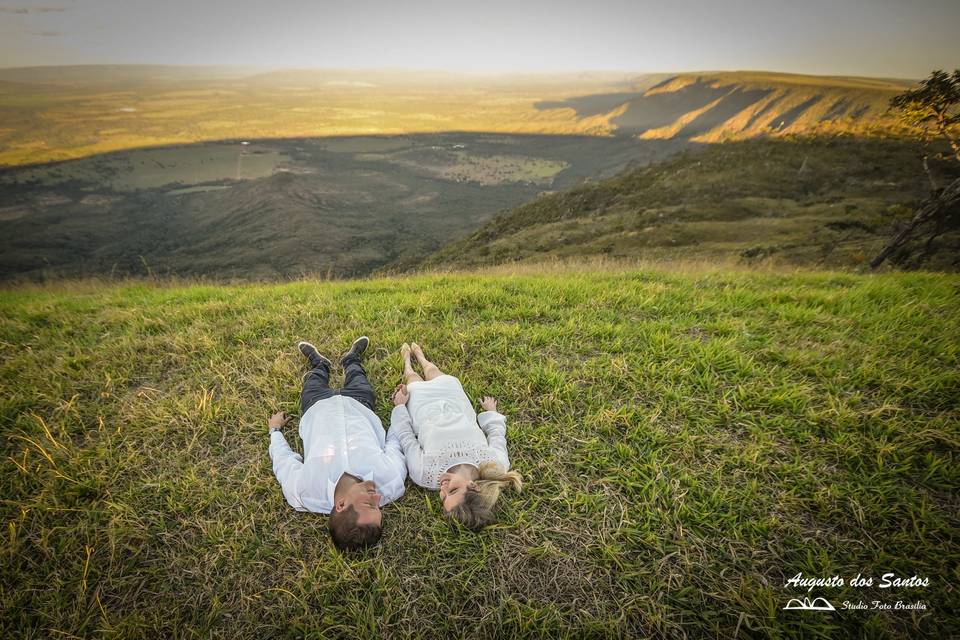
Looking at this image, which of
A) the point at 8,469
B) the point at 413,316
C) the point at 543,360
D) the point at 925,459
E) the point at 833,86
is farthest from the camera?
the point at 833,86

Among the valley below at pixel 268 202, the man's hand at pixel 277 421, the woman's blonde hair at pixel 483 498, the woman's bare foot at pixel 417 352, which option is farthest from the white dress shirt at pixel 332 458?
the valley below at pixel 268 202

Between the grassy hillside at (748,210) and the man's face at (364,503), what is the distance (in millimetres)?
12345

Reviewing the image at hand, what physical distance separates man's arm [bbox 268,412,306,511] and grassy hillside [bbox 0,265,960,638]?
128 mm

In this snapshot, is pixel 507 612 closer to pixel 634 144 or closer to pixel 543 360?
pixel 543 360

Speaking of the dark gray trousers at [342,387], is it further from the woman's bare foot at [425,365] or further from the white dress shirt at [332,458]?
the woman's bare foot at [425,365]

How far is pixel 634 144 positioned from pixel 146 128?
200 m

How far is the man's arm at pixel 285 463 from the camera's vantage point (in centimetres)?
292

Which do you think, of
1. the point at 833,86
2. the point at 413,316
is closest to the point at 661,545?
the point at 413,316

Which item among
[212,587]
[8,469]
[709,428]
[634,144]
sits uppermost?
[634,144]

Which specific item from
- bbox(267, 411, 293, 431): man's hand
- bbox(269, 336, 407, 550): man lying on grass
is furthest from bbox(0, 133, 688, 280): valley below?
bbox(269, 336, 407, 550): man lying on grass

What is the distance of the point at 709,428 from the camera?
3.39 metres

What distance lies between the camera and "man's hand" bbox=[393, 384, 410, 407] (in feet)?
12.3

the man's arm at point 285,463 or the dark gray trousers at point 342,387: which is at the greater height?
the dark gray trousers at point 342,387

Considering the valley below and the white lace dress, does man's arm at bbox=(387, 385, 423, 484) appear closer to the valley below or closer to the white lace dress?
the white lace dress
